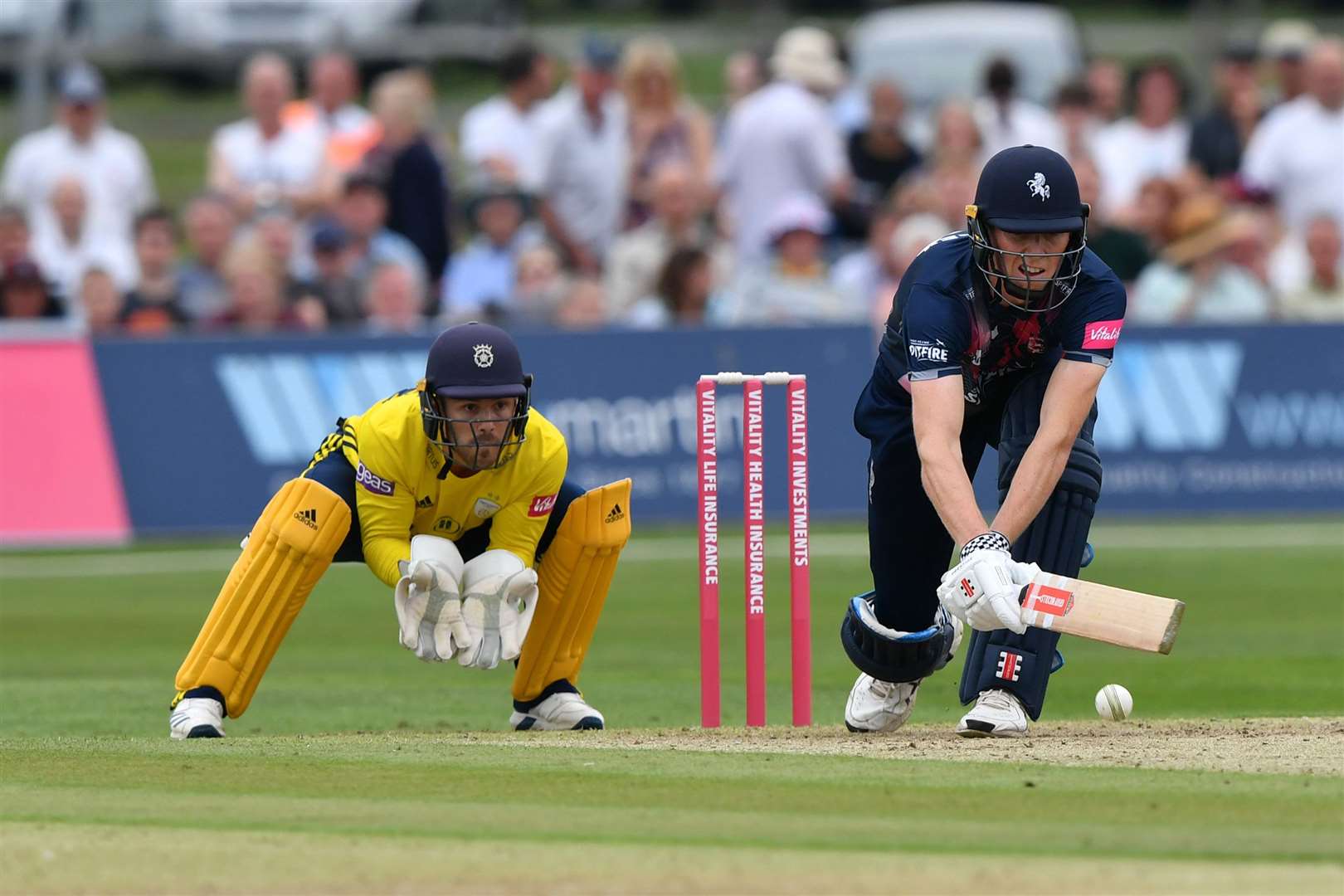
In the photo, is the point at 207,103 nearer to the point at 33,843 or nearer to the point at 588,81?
the point at 588,81

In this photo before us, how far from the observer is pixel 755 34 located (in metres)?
27.9

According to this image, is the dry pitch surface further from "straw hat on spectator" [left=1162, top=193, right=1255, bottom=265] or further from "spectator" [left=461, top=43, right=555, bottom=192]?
"spectator" [left=461, top=43, right=555, bottom=192]

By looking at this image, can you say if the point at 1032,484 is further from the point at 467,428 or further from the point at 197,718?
the point at 197,718

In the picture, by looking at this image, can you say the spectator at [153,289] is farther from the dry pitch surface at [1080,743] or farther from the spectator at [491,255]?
the dry pitch surface at [1080,743]

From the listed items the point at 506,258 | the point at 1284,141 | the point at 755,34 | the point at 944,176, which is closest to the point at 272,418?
the point at 506,258

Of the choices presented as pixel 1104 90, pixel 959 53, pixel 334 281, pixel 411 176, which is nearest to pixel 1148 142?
pixel 1104 90

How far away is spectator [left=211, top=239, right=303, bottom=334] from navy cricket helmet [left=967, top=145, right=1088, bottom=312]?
8595 millimetres

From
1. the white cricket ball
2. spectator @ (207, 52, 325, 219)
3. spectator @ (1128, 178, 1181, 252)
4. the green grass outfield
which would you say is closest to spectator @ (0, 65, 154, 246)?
spectator @ (207, 52, 325, 219)

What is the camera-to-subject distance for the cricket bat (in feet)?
22.3

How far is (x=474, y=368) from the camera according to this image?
25.0 feet

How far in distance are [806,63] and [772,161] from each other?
55.3 inches

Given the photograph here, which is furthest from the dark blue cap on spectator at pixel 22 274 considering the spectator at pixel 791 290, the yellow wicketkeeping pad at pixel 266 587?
the yellow wicketkeeping pad at pixel 266 587

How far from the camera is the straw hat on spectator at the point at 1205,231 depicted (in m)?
15.5

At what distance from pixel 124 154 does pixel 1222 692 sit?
32.7ft
